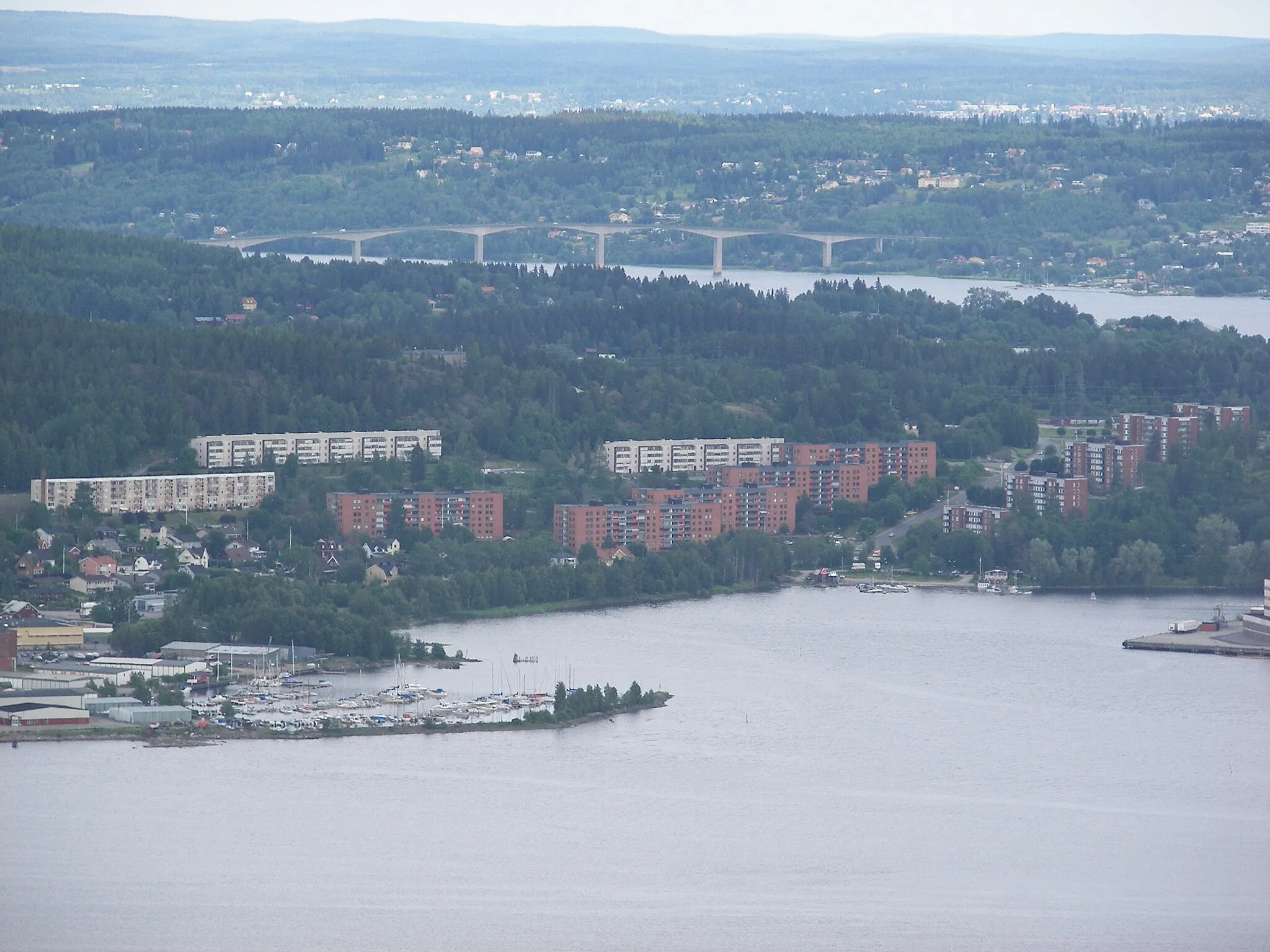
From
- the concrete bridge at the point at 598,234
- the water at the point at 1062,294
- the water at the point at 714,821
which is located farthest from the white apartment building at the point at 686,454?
the concrete bridge at the point at 598,234

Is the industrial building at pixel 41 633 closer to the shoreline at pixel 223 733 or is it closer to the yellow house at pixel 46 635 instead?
the yellow house at pixel 46 635

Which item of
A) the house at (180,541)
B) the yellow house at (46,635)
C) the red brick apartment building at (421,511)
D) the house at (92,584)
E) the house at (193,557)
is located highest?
the red brick apartment building at (421,511)

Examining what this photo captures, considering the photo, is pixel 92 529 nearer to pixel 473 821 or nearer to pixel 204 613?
pixel 204 613

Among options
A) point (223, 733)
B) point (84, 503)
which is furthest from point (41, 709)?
point (84, 503)

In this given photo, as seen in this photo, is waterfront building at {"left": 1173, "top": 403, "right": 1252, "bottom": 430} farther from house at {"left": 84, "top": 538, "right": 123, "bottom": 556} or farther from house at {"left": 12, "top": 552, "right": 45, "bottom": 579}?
house at {"left": 12, "top": 552, "right": 45, "bottom": 579}

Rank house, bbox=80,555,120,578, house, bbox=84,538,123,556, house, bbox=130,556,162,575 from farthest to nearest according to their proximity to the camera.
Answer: house, bbox=84,538,123,556
house, bbox=130,556,162,575
house, bbox=80,555,120,578

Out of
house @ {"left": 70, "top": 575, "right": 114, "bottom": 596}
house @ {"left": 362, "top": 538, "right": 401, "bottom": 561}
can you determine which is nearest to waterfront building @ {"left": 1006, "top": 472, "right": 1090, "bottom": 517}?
house @ {"left": 362, "top": 538, "right": 401, "bottom": 561}
